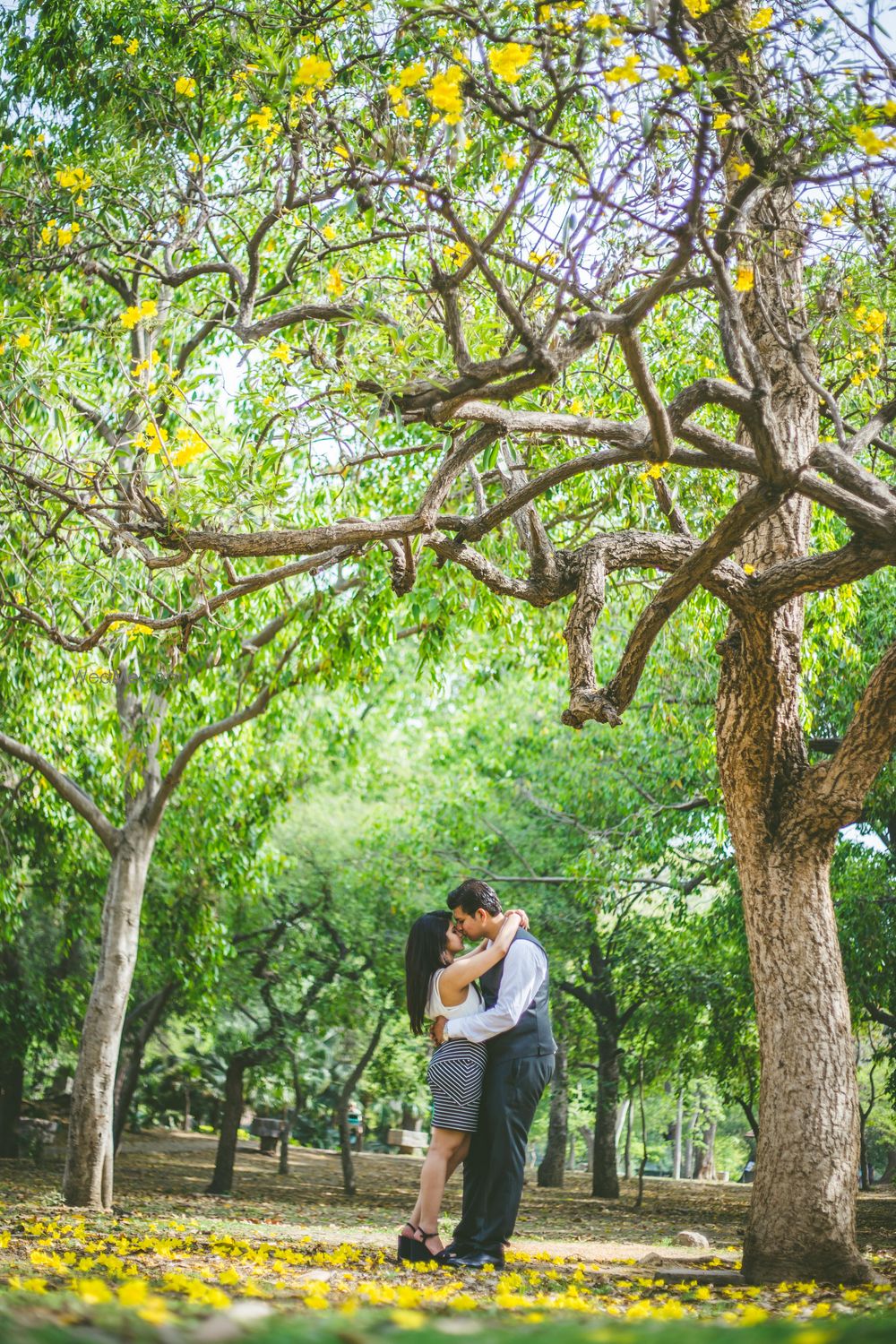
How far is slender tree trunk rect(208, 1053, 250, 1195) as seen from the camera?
43.3 feet

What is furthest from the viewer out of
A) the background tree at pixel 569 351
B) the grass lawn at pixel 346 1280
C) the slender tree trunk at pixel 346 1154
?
the slender tree trunk at pixel 346 1154

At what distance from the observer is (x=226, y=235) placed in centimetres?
980

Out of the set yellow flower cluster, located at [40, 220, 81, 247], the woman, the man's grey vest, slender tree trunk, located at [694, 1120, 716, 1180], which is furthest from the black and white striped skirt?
slender tree trunk, located at [694, 1120, 716, 1180]

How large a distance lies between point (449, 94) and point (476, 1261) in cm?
473

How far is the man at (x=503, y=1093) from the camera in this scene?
5.00 m

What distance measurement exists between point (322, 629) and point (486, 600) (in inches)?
51.4

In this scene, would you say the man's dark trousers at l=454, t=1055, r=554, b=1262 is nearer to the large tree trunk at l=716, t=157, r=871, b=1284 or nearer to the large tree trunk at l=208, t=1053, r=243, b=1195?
the large tree trunk at l=716, t=157, r=871, b=1284

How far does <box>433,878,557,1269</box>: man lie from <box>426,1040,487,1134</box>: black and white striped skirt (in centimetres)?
5

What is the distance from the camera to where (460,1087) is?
5.08 meters

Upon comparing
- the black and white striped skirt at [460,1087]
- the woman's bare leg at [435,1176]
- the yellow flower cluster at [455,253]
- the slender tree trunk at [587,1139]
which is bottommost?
the slender tree trunk at [587,1139]

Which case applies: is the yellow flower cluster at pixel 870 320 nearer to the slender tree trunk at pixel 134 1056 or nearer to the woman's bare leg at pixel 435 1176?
the woman's bare leg at pixel 435 1176

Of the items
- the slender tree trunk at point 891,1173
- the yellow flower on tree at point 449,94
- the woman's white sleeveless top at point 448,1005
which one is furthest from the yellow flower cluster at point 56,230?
the slender tree trunk at point 891,1173

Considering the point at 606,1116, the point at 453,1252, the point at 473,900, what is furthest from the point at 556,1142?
the point at 473,900

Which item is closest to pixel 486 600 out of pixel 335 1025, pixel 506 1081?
pixel 506 1081
